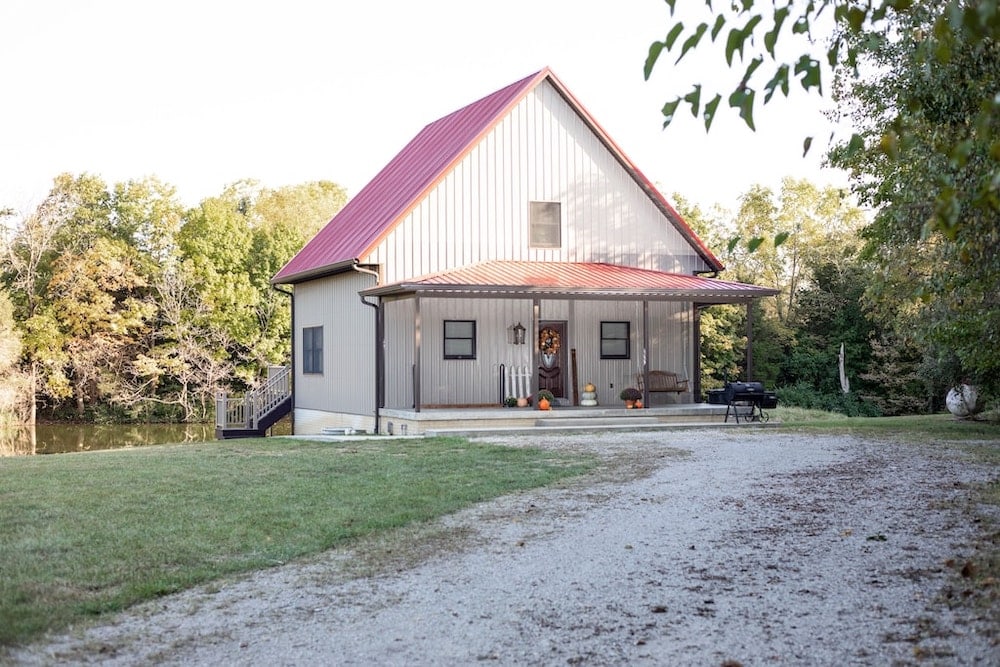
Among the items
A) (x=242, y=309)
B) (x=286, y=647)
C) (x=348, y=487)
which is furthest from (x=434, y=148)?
(x=286, y=647)

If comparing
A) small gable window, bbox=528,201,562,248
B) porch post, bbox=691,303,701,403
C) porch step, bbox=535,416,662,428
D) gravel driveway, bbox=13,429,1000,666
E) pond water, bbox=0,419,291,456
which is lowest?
pond water, bbox=0,419,291,456

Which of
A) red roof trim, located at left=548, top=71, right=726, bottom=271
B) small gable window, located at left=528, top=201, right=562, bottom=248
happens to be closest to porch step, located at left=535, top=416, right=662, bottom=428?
small gable window, located at left=528, top=201, right=562, bottom=248

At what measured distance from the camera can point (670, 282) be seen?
24141mm

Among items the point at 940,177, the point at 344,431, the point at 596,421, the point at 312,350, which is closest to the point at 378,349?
the point at 344,431

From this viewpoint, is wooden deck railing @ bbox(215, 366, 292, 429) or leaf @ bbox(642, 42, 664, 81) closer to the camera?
leaf @ bbox(642, 42, 664, 81)

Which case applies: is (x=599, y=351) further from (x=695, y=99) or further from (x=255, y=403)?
(x=695, y=99)

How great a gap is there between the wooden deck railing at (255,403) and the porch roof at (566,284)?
23.1 ft

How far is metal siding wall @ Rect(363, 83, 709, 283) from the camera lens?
23.6 metres

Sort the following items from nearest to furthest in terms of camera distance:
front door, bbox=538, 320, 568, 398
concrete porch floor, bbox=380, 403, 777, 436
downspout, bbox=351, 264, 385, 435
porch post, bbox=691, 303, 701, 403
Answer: concrete porch floor, bbox=380, 403, 777, 436 < downspout, bbox=351, 264, 385, 435 < front door, bbox=538, 320, 568, 398 < porch post, bbox=691, 303, 701, 403

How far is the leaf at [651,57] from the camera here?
4734 mm

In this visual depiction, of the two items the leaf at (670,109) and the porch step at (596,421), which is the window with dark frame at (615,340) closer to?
the porch step at (596,421)

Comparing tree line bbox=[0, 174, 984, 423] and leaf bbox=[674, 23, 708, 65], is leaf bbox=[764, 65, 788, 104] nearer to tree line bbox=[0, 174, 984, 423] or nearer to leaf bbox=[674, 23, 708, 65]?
leaf bbox=[674, 23, 708, 65]

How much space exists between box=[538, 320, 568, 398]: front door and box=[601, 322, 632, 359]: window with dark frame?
994 mm

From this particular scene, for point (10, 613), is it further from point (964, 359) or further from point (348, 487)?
point (964, 359)
